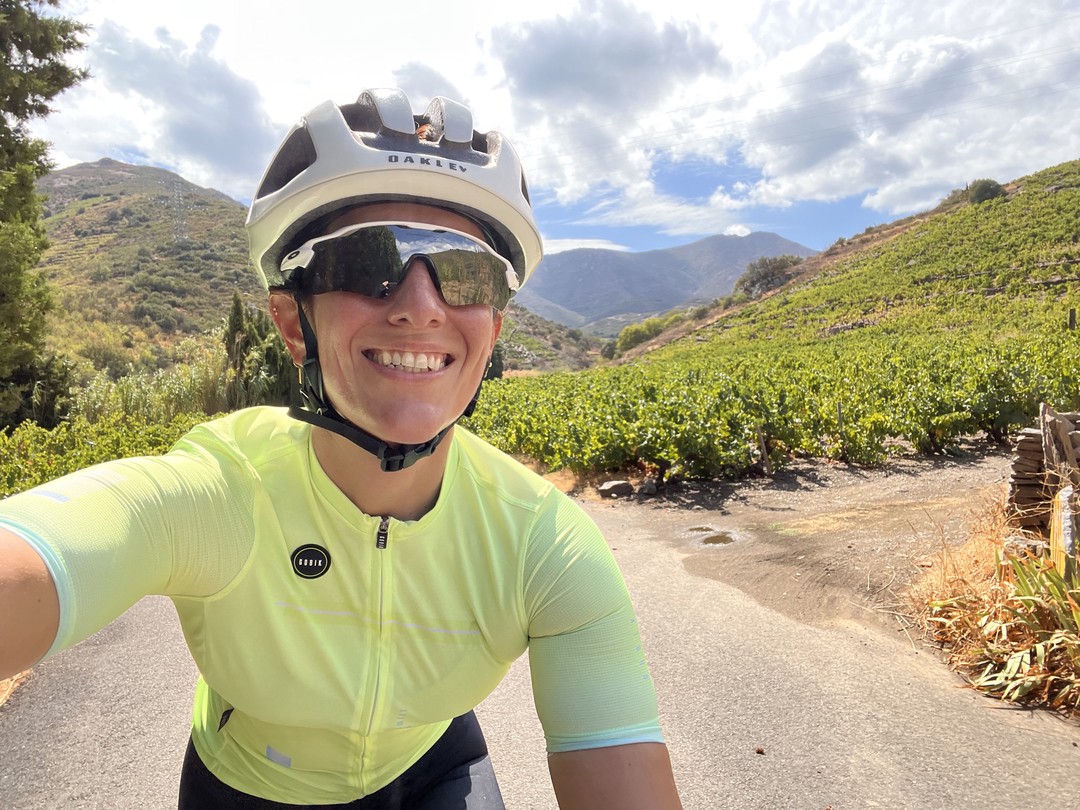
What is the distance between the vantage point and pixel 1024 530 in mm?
5008

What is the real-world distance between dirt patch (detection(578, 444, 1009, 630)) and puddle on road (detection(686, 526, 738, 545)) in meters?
0.01

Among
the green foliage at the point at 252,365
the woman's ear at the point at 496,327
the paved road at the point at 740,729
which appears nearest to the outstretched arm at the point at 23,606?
the woman's ear at the point at 496,327

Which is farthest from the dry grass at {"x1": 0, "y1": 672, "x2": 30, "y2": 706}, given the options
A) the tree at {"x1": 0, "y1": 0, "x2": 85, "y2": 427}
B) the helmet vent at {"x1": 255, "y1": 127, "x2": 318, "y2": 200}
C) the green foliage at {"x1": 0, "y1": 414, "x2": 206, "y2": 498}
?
the tree at {"x1": 0, "y1": 0, "x2": 85, "y2": 427}

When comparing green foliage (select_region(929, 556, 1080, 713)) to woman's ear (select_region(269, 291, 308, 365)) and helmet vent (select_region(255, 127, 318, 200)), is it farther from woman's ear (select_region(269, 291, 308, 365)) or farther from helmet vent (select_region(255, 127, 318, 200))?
helmet vent (select_region(255, 127, 318, 200))

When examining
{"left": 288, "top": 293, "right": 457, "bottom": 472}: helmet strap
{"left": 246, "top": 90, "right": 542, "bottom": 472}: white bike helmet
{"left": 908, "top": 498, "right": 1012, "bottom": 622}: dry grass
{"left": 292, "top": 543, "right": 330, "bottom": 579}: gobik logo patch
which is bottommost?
{"left": 908, "top": 498, "right": 1012, "bottom": 622}: dry grass

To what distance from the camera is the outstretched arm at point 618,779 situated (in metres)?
1.18

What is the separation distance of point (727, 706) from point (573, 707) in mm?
2790

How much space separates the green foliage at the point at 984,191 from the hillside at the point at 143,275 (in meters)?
53.7

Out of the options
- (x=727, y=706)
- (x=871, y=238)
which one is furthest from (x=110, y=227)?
(x=871, y=238)

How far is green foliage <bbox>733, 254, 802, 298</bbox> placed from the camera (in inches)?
3123

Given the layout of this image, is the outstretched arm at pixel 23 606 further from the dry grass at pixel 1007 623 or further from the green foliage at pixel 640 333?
the green foliage at pixel 640 333

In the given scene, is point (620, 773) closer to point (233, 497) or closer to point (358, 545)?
point (358, 545)

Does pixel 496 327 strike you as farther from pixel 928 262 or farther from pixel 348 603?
pixel 928 262

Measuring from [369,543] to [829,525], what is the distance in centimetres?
679
